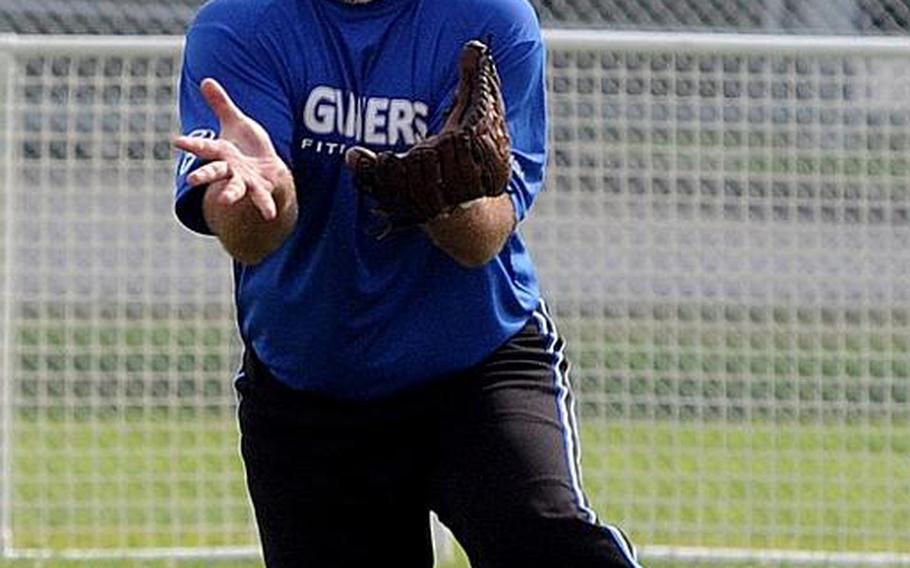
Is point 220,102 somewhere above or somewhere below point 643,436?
above

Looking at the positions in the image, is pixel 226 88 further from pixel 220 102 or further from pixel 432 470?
pixel 432 470

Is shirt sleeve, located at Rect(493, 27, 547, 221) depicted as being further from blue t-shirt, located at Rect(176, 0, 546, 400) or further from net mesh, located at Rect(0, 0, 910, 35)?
net mesh, located at Rect(0, 0, 910, 35)

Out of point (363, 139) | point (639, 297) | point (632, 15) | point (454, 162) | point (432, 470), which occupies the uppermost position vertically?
point (454, 162)

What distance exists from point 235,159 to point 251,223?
0.15 meters

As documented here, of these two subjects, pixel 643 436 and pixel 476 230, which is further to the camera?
pixel 643 436

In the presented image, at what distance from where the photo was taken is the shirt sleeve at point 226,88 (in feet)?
13.8

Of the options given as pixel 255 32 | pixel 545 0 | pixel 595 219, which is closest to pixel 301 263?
pixel 255 32

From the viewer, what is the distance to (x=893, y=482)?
786 centimetres

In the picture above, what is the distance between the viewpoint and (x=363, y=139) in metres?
4.20

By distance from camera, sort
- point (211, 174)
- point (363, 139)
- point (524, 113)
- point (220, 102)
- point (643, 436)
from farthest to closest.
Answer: point (643, 436), point (524, 113), point (363, 139), point (220, 102), point (211, 174)

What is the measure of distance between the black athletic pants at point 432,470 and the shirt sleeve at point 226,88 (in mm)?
430

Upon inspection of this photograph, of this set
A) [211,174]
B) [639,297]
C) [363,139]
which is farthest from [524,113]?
[639,297]

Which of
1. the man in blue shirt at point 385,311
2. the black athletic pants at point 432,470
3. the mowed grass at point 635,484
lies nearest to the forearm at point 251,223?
the man in blue shirt at point 385,311

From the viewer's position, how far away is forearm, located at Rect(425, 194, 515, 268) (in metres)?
4.01
